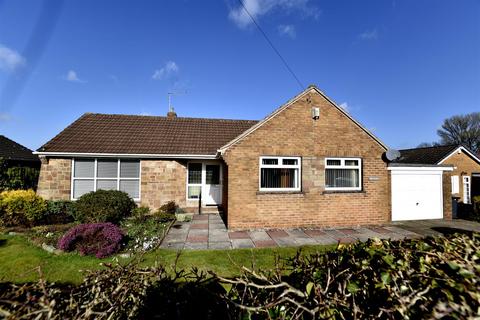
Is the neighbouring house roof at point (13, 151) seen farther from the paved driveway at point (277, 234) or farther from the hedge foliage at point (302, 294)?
the hedge foliage at point (302, 294)

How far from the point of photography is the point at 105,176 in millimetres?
11992

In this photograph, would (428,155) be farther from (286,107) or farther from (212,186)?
(212,186)

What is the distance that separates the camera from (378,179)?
10.2 meters

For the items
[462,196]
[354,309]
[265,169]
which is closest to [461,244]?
[354,309]

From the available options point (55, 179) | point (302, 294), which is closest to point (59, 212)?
point (55, 179)

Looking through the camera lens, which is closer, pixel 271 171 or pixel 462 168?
pixel 271 171

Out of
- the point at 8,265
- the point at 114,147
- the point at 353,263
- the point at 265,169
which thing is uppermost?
the point at 114,147

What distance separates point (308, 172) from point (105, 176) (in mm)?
9834

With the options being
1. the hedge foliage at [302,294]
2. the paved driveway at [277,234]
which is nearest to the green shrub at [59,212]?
the paved driveway at [277,234]

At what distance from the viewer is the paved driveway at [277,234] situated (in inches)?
304

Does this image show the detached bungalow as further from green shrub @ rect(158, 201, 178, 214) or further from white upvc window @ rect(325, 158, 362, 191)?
green shrub @ rect(158, 201, 178, 214)

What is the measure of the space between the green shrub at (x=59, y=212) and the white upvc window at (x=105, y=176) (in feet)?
2.75

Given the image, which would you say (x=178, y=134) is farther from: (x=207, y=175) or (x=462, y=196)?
(x=462, y=196)

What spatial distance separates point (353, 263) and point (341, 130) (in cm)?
911
